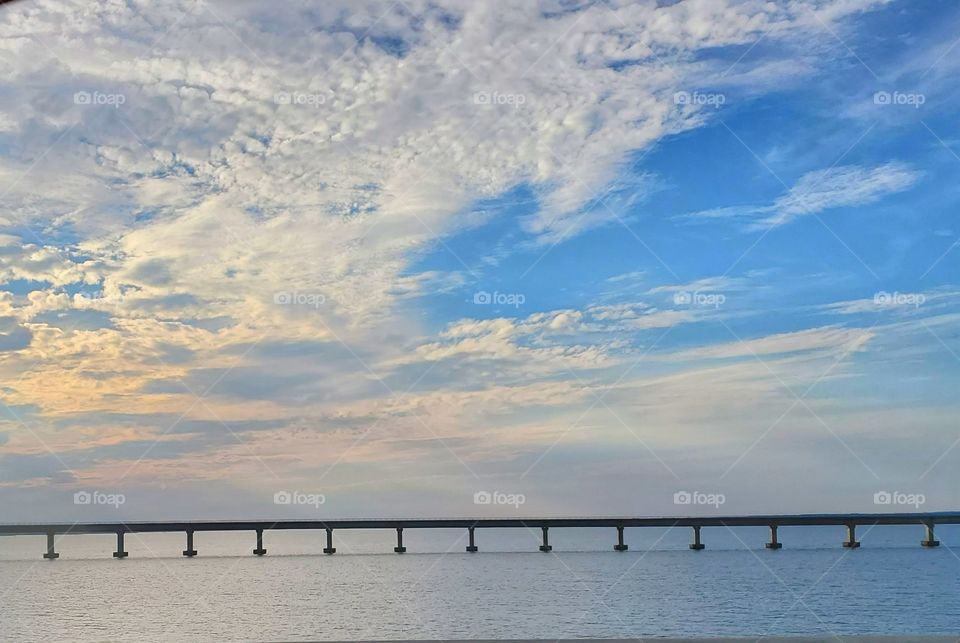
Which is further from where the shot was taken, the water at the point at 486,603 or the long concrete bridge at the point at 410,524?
the long concrete bridge at the point at 410,524

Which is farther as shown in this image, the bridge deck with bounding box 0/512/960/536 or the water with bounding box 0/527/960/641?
the bridge deck with bounding box 0/512/960/536

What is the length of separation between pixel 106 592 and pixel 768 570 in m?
55.1

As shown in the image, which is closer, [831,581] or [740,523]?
[831,581]

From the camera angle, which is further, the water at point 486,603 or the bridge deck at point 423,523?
the bridge deck at point 423,523

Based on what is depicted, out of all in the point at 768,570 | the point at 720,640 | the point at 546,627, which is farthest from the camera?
the point at 768,570

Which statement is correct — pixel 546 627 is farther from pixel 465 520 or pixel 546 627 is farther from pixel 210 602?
pixel 465 520

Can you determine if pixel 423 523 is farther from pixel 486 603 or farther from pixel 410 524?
pixel 486 603

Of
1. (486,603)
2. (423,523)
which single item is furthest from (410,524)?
(486,603)

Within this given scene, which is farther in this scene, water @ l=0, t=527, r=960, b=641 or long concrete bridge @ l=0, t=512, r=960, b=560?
long concrete bridge @ l=0, t=512, r=960, b=560

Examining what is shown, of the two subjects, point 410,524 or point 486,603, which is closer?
point 486,603

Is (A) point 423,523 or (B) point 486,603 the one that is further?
(A) point 423,523

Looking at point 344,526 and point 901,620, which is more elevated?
point 344,526

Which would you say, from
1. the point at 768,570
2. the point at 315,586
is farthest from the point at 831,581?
the point at 315,586

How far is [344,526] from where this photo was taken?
11225 centimetres
